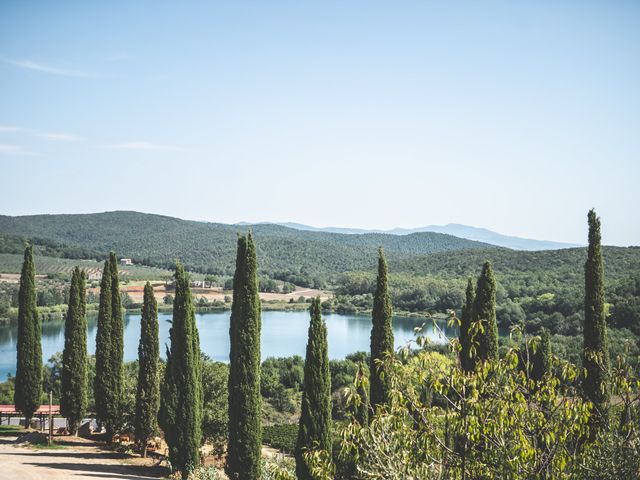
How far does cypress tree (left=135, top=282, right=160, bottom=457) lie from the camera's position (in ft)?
64.7

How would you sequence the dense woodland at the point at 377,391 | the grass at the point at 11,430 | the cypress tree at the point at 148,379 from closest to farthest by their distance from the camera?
the dense woodland at the point at 377,391, the cypress tree at the point at 148,379, the grass at the point at 11,430

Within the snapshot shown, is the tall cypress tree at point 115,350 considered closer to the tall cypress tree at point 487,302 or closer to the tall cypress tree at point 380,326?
the tall cypress tree at point 380,326

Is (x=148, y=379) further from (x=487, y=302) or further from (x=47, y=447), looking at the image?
(x=487, y=302)

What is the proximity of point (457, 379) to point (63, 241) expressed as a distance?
484 ft

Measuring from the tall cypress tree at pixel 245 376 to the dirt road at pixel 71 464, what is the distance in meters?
3.05

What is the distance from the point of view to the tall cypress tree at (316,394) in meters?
15.5

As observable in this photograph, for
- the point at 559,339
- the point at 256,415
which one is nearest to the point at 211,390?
the point at 256,415

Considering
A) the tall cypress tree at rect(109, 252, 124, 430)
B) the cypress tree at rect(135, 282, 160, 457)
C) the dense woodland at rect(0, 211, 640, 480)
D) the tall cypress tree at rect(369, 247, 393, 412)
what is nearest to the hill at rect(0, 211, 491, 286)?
the dense woodland at rect(0, 211, 640, 480)

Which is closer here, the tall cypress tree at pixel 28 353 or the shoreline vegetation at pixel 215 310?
the tall cypress tree at pixel 28 353

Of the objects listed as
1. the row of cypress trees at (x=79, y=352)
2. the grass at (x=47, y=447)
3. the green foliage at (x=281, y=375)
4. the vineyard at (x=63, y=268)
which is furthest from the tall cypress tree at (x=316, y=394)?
the vineyard at (x=63, y=268)

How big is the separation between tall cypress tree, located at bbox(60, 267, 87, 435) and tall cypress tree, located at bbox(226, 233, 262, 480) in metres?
8.13

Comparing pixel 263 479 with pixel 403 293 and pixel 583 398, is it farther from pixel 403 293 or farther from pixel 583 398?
pixel 403 293

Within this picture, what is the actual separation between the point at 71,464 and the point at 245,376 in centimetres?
572

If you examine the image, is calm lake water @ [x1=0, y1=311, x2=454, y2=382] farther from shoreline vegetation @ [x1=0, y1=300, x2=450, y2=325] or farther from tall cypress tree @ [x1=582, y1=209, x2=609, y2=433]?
tall cypress tree @ [x1=582, y1=209, x2=609, y2=433]
